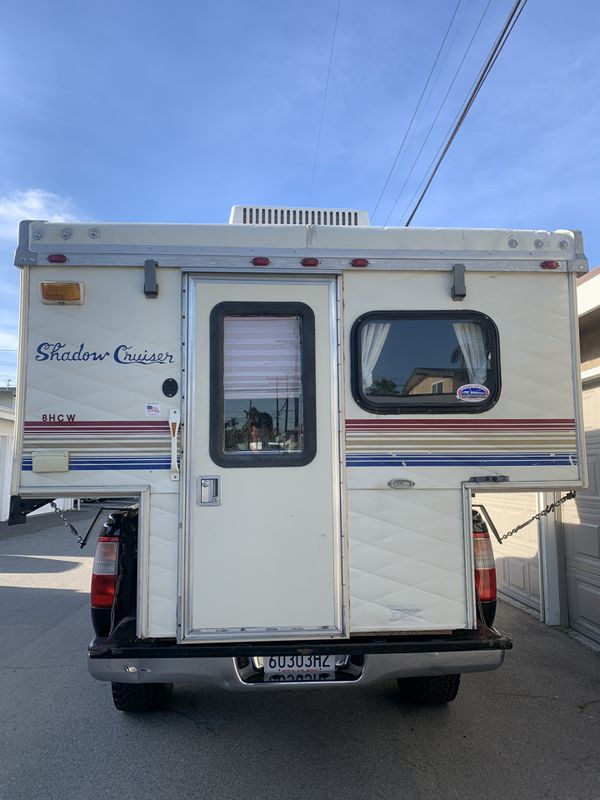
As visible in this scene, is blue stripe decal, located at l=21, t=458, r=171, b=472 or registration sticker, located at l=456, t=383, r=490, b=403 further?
registration sticker, located at l=456, t=383, r=490, b=403

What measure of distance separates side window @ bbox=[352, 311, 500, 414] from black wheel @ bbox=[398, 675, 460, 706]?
1.83 m

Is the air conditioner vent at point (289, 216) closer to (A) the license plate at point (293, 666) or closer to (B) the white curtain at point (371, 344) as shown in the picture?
→ (B) the white curtain at point (371, 344)

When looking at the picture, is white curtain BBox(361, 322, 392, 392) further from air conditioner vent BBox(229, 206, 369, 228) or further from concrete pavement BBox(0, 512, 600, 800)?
concrete pavement BBox(0, 512, 600, 800)

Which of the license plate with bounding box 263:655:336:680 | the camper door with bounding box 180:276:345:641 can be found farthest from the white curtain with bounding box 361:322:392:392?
the license plate with bounding box 263:655:336:680

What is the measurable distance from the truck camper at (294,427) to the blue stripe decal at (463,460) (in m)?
0.01

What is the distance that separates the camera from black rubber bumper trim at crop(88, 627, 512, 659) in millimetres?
3021

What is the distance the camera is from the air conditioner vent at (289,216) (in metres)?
3.90

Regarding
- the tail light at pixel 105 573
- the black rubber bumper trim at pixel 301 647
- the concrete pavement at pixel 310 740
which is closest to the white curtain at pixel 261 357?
the tail light at pixel 105 573

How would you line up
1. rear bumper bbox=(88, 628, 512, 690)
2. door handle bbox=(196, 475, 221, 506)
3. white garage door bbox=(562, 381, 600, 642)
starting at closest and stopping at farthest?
1. rear bumper bbox=(88, 628, 512, 690)
2. door handle bbox=(196, 475, 221, 506)
3. white garage door bbox=(562, 381, 600, 642)

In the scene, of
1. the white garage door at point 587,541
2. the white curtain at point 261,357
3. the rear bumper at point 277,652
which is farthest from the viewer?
the white garage door at point 587,541

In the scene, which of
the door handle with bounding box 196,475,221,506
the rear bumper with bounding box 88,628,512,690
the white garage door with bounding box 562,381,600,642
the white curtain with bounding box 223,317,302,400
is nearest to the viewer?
the rear bumper with bounding box 88,628,512,690

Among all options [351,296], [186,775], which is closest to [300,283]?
[351,296]

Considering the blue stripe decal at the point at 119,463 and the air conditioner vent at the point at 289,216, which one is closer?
the blue stripe decal at the point at 119,463

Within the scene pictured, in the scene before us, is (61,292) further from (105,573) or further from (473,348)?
(473,348)
